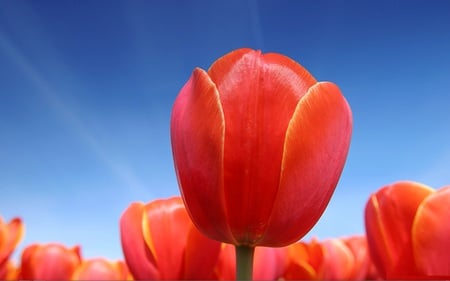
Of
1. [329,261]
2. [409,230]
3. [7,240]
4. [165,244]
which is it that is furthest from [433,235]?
[7,240]

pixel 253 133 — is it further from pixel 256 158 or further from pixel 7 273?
pixel 7 273

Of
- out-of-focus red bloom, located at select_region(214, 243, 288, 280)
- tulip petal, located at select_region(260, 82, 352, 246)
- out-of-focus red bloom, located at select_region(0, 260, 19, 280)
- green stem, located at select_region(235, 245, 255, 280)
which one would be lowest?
out-of-focus red bloom, located at select_region(0, 260, 19, 280)

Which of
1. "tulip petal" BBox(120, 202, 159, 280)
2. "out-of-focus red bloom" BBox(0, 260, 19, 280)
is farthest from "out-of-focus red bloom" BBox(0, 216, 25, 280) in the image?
"tulip petal" BBox(120, 202, 159, 280)

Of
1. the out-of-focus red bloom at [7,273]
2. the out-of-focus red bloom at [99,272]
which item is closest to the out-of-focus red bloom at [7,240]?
the out-of-focus red bloom at [7,273]

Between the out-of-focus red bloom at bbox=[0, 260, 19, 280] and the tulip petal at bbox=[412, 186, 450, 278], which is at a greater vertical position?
the tulip petal at bbox=[412, 186, 450, 278]

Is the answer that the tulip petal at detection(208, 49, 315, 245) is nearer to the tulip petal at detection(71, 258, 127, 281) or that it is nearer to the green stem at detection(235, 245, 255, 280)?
the green stem at detection(235, 245, 255, 280)

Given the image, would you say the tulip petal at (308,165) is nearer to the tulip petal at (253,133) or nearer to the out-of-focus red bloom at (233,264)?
the tulip petal at (253,133)

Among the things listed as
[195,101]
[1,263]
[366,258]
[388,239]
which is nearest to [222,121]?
[195,101]
